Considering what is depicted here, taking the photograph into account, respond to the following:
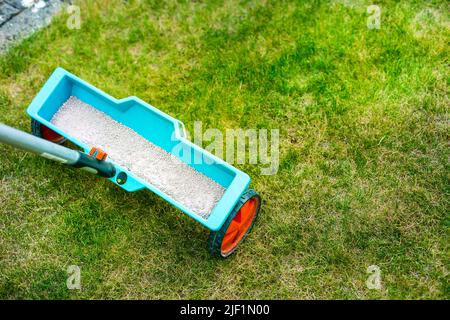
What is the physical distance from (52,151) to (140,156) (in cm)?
53

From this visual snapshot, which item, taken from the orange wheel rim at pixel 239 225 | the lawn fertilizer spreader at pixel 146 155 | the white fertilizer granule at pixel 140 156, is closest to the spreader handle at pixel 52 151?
the lawn fertilizer spreader at pixel 146 155

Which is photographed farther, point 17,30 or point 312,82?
point 17,30

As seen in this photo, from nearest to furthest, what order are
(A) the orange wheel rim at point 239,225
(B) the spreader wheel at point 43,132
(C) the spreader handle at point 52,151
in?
(C) the spreader handle at point 52,151, (A) the orange wheel rim at point 239,225, (B) the spreader wheel at point 43,132

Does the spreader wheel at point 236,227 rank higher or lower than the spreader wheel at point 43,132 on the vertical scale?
lower

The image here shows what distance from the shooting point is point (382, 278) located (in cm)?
249

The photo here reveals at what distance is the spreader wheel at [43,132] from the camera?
2705mm

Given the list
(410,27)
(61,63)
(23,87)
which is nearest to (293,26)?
(410,27)

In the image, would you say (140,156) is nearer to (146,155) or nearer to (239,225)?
(146,155)

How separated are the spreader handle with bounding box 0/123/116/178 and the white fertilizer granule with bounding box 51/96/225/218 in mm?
160

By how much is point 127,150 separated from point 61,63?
0.86 m

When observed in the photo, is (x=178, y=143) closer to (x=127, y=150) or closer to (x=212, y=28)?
(x=127, y=150)

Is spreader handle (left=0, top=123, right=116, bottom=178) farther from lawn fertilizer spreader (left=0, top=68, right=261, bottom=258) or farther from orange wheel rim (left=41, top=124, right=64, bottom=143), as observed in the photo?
orange wheel rim (left=41, top=124, right=64, bottom=143)

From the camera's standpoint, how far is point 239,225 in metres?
2.51

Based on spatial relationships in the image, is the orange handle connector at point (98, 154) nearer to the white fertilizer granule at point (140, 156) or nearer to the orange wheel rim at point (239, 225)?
the white fertilizer granule at point (140, 156)
